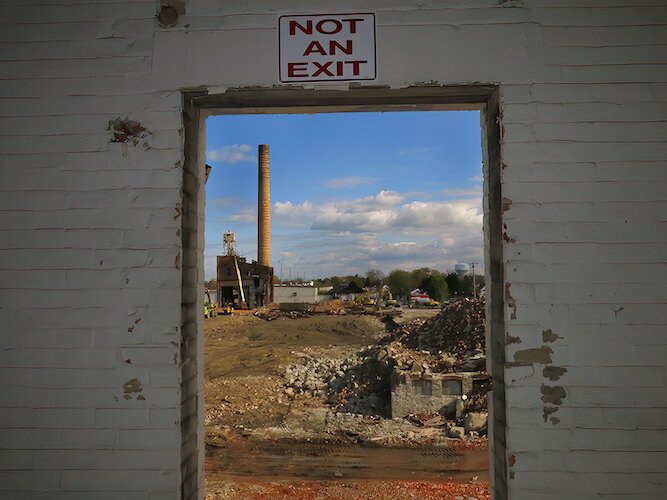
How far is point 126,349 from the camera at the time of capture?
283 cm

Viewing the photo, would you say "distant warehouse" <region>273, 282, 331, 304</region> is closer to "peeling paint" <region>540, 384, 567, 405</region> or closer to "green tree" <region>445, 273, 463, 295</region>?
"green tree" <region>445, 273, 463, 295</region>

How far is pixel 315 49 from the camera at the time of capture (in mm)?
2977

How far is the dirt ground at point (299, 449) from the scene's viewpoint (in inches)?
241

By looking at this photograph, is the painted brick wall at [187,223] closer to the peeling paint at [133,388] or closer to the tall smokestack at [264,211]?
the peeling paint at [133,388]

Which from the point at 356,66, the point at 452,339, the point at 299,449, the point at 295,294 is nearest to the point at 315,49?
the point at 356,66

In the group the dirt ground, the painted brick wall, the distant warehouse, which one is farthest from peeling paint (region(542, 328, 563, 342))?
the distant warehouse

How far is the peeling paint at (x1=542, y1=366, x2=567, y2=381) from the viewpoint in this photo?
2.74m

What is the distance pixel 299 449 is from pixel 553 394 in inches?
246

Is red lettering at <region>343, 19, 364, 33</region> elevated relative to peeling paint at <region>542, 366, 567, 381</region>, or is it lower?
elevated

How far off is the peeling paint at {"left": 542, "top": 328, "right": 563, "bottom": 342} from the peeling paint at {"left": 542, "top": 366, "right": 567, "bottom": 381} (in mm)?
172

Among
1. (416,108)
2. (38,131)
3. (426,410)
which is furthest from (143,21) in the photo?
(426,410)

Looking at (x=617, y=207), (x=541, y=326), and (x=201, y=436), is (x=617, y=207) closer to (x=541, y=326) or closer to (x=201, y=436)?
(x=541, y=326)

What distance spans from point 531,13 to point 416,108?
933mm

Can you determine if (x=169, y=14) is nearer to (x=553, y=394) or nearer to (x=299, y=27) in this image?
(x=299, y=27)
